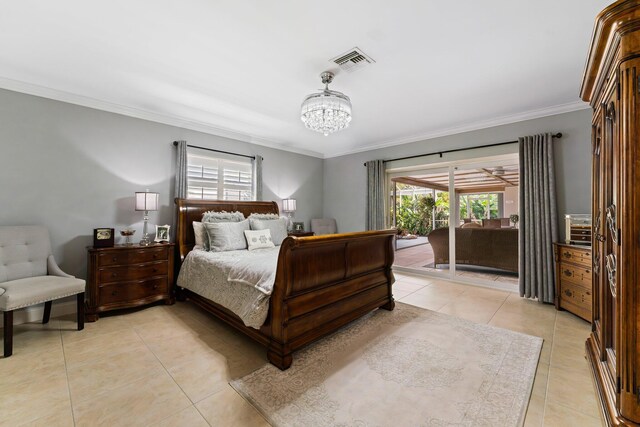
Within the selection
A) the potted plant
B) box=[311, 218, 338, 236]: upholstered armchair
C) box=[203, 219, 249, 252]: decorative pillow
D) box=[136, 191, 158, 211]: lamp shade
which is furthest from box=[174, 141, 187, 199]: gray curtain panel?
the potted plant

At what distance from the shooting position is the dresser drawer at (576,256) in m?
Answer: 2.94

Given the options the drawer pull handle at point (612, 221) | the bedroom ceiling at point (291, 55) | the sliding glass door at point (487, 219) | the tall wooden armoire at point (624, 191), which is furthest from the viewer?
the sliding glass door at point (487, 219)

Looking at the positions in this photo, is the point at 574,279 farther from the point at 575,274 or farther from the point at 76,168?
the point at 76,168

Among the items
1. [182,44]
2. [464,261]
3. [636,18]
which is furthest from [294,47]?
[464,261]

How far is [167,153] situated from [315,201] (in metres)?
3.24

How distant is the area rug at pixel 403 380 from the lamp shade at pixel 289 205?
10.2 feet

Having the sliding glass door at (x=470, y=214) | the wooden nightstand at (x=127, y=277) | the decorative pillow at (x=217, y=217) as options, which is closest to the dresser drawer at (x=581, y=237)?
the sliding glass door at (x=470, y=214)

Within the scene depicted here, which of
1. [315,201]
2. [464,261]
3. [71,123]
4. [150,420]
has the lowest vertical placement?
[150,420]

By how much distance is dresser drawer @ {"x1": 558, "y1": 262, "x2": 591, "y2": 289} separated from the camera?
9.59ft

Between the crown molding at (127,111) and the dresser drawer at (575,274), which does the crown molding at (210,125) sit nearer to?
the crown molding at (127,111)

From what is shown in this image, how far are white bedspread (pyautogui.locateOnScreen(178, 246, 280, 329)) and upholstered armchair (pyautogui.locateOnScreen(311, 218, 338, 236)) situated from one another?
2566 mm

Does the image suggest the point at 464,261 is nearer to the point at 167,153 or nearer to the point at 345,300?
the point at 345,300

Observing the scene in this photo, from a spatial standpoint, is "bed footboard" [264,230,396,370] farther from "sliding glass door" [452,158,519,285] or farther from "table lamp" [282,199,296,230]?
"table lamp" [282,199,296,230]

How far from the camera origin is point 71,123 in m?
3.31
